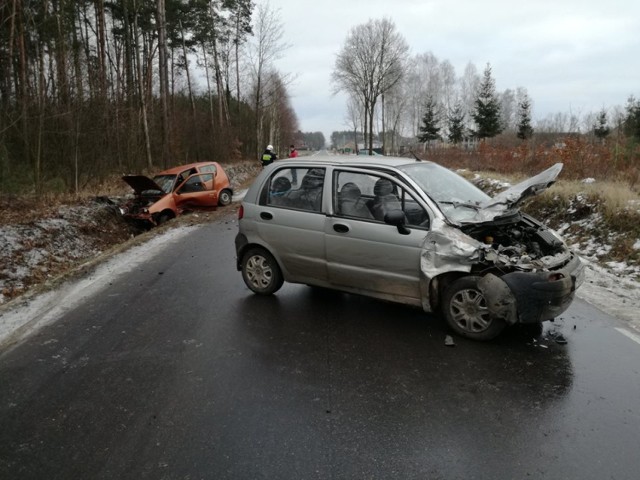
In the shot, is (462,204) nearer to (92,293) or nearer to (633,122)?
(92,293)

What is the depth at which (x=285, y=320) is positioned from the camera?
5336mm

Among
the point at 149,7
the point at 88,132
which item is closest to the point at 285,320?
the point at 88,132

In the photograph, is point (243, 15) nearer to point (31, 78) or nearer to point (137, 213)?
point (31, 78)

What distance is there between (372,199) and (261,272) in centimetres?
193

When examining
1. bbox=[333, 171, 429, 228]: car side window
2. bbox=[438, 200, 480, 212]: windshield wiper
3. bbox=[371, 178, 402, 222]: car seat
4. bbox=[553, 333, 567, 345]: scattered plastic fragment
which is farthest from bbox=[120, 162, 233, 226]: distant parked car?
bbox=[553, 333, 567, 345]: scattered plastic fragment

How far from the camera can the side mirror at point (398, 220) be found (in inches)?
186

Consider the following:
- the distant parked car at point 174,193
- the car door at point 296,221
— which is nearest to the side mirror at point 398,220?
the car door at point 296,221

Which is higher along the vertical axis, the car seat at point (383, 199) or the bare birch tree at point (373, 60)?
the bare birch tree at point (373, 60)

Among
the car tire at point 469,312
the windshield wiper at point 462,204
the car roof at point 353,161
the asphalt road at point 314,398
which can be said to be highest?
the car roof at point 353,161

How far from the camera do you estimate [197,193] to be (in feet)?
51.3

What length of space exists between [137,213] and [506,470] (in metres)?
12.9

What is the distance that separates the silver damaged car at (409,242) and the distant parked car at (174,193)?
8.69 meters

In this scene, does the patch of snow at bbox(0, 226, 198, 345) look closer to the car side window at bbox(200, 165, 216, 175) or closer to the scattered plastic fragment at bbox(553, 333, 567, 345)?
the scattered plastic fragment at bbox(553, 333, 567, 345)

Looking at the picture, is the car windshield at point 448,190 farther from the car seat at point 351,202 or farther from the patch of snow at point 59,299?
the patch of snow at point 59,299
